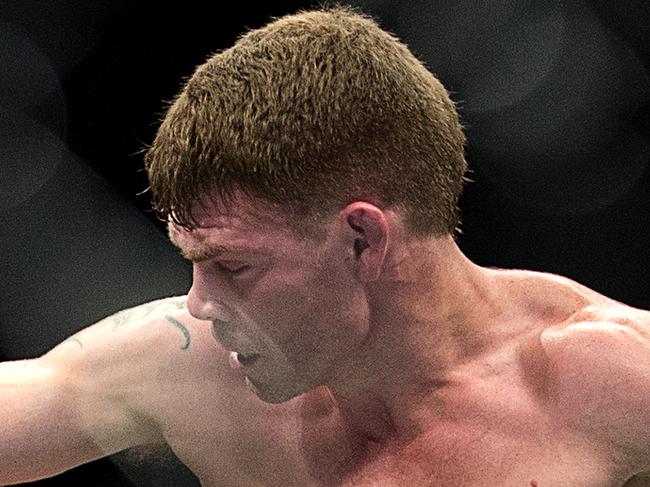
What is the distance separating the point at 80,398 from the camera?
47.5 inches

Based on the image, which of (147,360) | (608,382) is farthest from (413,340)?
(147,360)

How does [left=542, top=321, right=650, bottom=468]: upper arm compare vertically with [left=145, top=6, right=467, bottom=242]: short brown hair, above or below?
below

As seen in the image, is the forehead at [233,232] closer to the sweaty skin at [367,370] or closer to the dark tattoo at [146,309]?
the sweaty skin at [367,370]

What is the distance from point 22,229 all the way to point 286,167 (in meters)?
0.87

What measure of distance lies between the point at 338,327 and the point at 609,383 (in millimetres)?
283

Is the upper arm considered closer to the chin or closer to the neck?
the neck

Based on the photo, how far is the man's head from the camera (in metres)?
0.98

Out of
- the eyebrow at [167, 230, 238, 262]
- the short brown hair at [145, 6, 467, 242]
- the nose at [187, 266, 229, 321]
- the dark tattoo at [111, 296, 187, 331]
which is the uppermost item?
the short brown hair at [145, 6, 467, 242]

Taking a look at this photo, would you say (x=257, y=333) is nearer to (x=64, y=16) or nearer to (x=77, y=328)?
(x=77, y=328)

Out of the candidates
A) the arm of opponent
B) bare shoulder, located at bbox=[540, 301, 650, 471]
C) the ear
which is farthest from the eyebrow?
bare shoulder, located at bbox=[540, 301, 650, 471]

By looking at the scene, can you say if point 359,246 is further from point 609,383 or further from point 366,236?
point 609,383

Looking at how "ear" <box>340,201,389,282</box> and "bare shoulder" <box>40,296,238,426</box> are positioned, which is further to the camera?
"bare shoulder" <box>40,296,238,426</box>

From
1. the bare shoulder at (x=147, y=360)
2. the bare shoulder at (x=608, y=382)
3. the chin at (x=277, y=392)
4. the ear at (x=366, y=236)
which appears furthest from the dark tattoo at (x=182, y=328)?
the bare shoulder at (x=608, y=382)

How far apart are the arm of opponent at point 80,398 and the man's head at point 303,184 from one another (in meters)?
0.22
